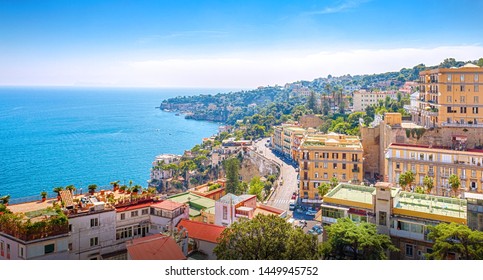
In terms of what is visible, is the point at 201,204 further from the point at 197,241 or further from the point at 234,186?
the point at 234,186

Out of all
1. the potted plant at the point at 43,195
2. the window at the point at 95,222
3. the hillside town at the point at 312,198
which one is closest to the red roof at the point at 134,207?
the hillside town at the point at 312,198

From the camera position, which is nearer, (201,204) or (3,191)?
(201,204)

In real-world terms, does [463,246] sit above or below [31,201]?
below

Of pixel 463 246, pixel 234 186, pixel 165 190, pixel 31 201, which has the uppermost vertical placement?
pixel 31 201

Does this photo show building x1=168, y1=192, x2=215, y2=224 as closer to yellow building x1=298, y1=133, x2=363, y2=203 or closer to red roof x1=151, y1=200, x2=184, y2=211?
red roof x1=151, y1=200, x2=184, y2=211

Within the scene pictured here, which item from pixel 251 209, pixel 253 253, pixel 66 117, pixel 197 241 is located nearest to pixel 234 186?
pixel 251 209

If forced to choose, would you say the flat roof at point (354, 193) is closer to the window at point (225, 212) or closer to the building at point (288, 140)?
the window at point (225, 212)

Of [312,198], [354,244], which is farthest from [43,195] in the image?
[312,198]

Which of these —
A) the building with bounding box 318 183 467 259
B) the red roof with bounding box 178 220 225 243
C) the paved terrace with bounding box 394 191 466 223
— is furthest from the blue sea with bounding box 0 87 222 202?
the paved terrace with bounding box 394 191 466 223
